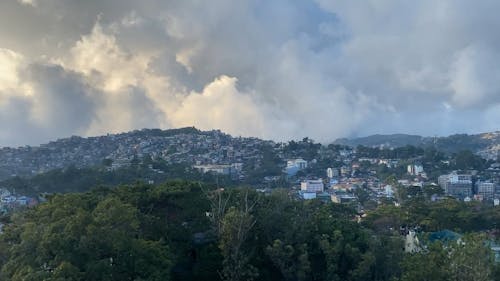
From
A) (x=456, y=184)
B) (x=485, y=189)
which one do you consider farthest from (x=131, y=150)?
(x=485, y=189)

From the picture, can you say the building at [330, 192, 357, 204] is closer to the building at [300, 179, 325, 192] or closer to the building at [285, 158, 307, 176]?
the building at [300, 179, 325, 192]

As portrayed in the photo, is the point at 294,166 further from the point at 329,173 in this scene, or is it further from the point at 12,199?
the point at 12,199

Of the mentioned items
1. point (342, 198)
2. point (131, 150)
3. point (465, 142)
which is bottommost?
point (342, 198)

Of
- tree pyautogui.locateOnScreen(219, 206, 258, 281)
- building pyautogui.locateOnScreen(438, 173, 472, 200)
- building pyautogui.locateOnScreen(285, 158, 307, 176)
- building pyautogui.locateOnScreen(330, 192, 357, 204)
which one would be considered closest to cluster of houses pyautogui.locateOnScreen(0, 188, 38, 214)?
building pyautogui.locateOnScreen(330, 192, 357, 204)

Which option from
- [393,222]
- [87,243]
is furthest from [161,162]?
[87,243]

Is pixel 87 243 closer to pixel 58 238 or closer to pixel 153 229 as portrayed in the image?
pixel 58 238
